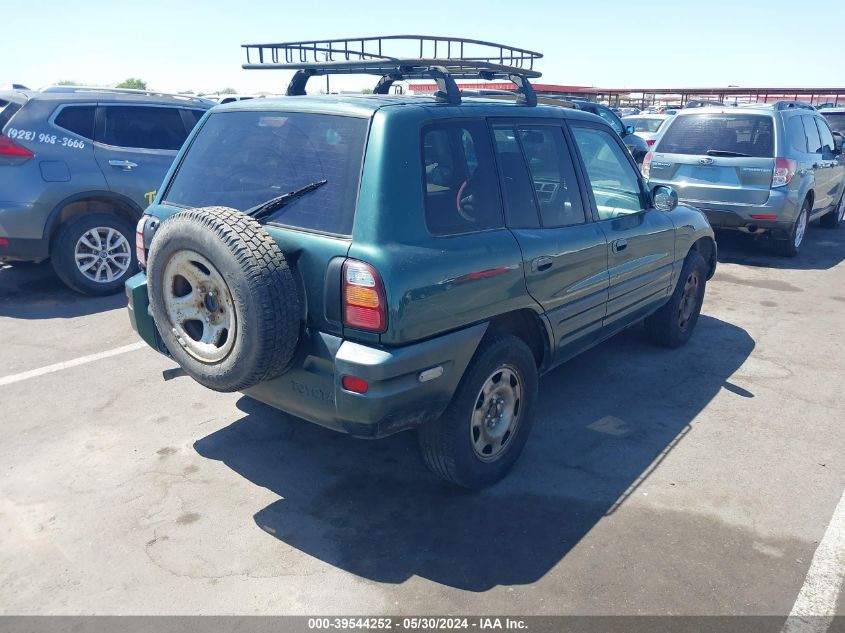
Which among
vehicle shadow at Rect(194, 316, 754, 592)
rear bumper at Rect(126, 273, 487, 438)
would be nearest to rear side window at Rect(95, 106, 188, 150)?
vehicle shadow at Rect(194, 316, 754, 592)

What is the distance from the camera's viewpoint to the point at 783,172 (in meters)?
8.36

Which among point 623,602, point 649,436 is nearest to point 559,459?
point 649,436

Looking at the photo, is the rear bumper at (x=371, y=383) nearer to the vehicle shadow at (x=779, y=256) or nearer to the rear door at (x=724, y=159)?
the rear door at (x=724, y=159)

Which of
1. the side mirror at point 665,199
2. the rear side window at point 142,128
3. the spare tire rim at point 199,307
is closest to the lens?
the spare tire rim at point 199,307

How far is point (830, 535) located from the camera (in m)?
3.31

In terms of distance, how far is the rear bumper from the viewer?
2.83 meters

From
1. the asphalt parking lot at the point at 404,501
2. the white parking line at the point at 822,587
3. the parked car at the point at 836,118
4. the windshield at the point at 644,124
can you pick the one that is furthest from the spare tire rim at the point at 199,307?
the windshield at the point at 644,124

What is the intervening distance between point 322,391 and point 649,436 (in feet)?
7.42

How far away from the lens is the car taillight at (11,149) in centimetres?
618

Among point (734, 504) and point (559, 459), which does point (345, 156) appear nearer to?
point (559, 459)

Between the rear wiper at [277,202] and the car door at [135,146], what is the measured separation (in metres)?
3.92

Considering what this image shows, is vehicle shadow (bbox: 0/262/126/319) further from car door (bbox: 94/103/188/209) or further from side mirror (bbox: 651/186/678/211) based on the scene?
side mirror (bbox: 651/186/678/211)

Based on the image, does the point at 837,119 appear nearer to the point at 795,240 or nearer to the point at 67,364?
the point at 795,240

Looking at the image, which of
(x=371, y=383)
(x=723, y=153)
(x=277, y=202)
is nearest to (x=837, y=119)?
(x=723, y=153)
